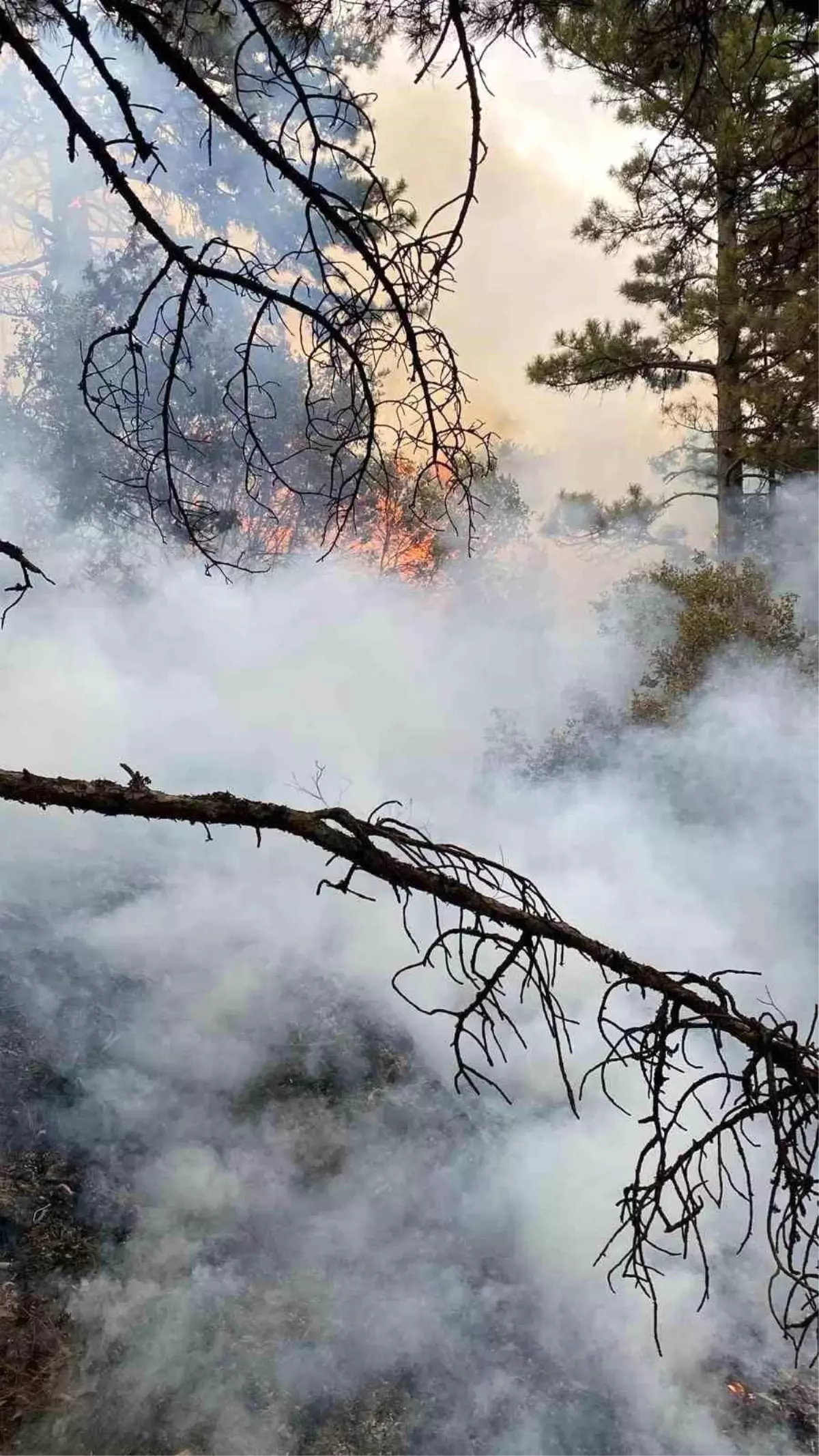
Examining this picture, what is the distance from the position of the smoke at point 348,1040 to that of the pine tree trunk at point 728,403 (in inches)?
85.9

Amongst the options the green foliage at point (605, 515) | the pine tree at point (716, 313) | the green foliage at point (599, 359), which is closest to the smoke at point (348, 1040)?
the green foliage at point (605, 515)

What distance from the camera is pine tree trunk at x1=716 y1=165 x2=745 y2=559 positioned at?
8844mm

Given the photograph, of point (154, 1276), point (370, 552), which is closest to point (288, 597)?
point (370, 552)

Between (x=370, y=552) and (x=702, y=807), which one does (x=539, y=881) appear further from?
(x=370, y=552)

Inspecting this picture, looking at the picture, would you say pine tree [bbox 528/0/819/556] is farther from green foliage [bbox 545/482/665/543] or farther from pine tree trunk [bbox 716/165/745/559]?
green foliage [bbox 545/482/665/543]

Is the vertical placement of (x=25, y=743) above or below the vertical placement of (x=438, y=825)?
below

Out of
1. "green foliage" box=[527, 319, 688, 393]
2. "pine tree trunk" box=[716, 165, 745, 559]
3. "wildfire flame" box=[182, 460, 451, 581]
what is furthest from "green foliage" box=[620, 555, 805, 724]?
"wildfire flame" box=[182, 460, 451, 581]

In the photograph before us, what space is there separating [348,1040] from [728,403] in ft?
28.2

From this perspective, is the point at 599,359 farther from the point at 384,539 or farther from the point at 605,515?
the point at 384,539

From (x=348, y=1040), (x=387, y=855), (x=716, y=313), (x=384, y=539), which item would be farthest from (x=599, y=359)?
(x=387, y=855)

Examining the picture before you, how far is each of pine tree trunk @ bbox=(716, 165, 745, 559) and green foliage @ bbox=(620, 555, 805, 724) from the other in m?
0.83

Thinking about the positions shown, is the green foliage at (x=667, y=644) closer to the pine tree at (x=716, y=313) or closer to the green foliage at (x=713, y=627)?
the green foliage at (x=713, y=627)

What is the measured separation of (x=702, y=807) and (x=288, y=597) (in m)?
7.20

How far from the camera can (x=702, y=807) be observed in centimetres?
941
